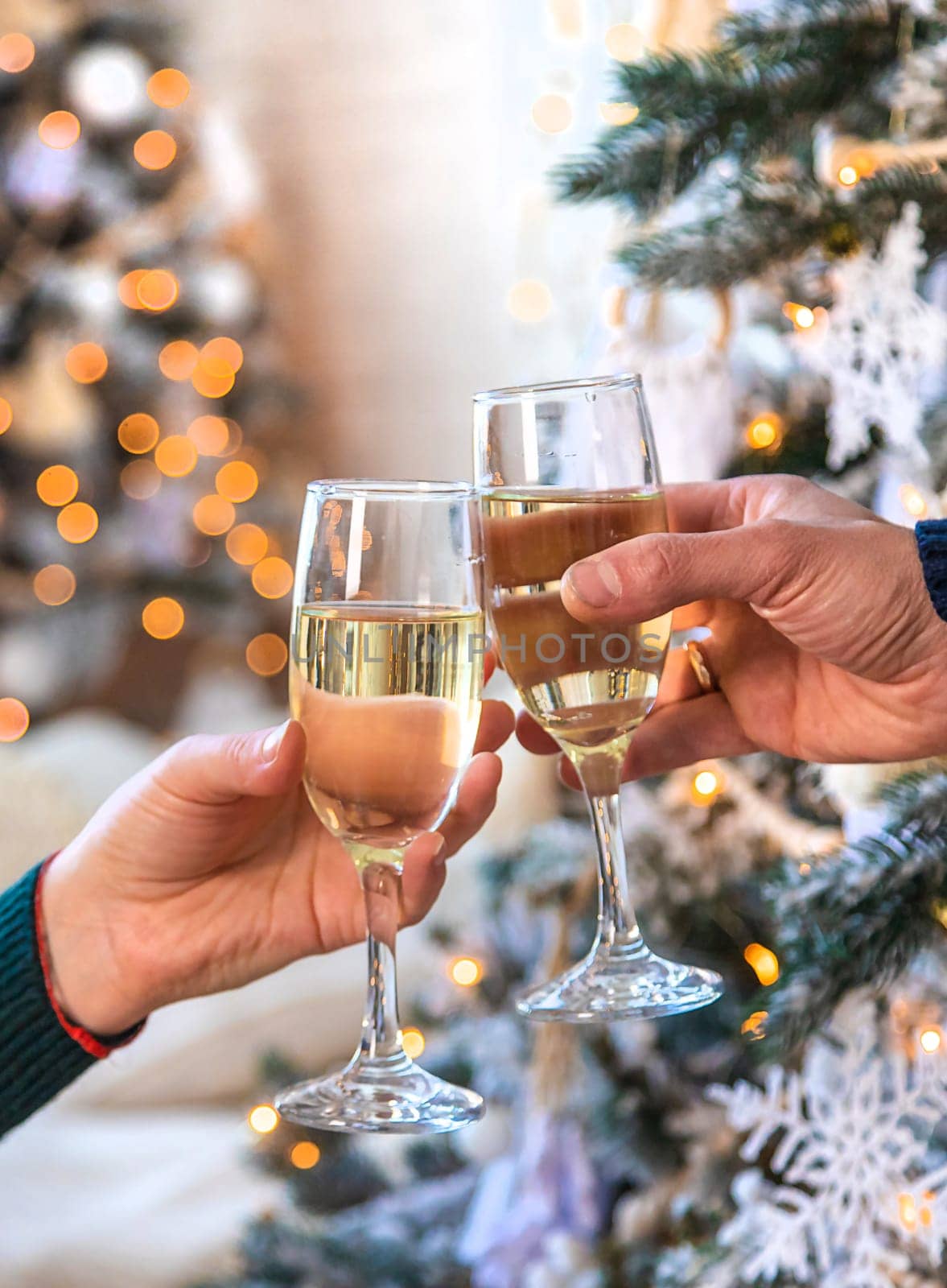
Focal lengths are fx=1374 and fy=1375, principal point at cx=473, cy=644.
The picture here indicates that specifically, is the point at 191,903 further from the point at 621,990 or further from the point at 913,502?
the point at 913,502

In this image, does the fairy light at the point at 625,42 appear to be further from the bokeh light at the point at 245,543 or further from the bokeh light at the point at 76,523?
the bokeh light at the point at 76,523

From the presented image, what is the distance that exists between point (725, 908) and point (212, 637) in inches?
73.7

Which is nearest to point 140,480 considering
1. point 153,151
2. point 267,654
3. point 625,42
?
point 267,654

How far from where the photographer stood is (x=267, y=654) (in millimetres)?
3057

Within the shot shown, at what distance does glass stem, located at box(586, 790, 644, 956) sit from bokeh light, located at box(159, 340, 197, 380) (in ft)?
7.26

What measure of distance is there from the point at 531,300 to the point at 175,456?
0.80 metres

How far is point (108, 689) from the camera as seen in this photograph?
3135 mm

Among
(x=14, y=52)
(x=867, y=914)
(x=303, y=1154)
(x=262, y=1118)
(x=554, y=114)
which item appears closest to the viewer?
(x=867, y=914)

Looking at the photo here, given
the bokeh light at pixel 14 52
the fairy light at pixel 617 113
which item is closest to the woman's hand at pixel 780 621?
the fairy light at pixel 617 113

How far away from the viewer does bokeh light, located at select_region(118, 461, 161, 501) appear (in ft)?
9.42

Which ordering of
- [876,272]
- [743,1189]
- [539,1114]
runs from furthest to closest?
[539,1114], [743,1189], [876,272]

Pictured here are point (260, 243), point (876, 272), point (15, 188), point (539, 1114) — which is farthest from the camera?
point (260, 243)

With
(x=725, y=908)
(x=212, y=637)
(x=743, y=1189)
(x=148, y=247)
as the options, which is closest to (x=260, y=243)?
(x=148, y=247)

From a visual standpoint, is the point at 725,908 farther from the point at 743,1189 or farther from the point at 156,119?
the point at 156,119
